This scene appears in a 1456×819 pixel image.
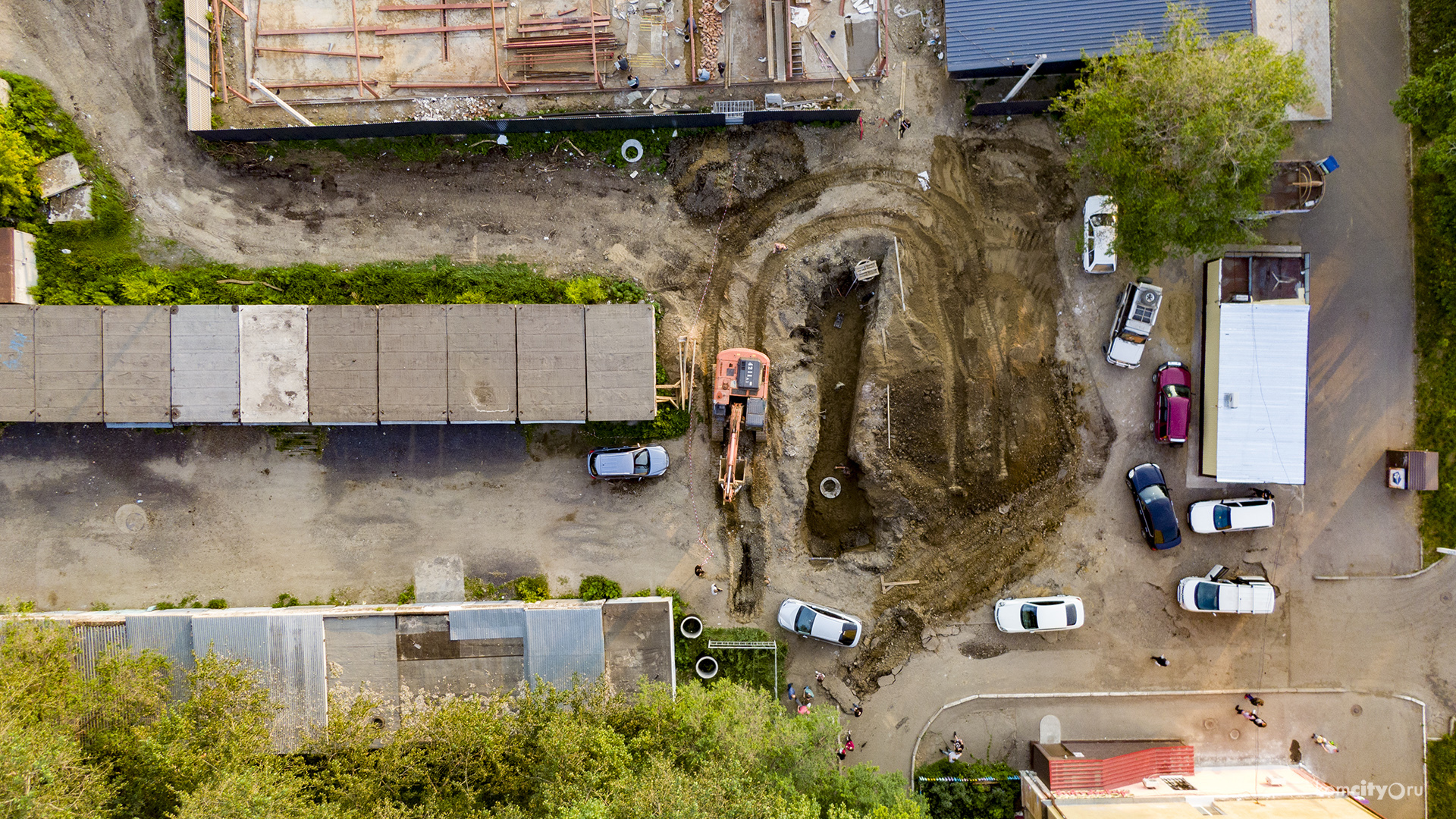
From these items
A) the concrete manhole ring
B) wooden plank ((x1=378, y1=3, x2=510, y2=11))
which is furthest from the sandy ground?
wooden plank ((x1=378, y1=3, x2=510, y2=11))

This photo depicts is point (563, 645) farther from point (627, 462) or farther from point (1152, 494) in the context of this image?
point (1152, 494)

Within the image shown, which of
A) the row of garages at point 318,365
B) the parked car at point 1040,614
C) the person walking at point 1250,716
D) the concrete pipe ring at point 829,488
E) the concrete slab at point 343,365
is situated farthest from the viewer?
the concrete pipe ring at point 829,488

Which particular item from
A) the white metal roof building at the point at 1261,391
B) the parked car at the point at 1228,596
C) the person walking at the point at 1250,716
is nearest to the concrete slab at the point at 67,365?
the parked car at the point at 1228,596

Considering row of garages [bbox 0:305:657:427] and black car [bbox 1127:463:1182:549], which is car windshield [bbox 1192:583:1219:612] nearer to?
black car [bbox 1127:463:1182:549]

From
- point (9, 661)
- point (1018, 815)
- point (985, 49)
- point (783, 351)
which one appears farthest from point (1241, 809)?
point (9, 661)

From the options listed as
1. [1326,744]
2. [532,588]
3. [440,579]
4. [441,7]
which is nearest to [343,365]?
[440,579]

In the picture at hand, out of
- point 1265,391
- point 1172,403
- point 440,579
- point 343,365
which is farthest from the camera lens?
point 440,579

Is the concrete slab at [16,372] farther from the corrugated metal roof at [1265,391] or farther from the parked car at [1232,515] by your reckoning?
the corrugated metal roof at [1265,391]
